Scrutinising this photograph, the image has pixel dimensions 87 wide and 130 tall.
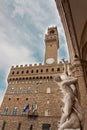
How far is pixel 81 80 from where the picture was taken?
5625 millimetres

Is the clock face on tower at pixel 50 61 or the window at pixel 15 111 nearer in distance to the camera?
the window at pixel 15 111

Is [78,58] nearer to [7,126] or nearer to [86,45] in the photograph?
[86,45]

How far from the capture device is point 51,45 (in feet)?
104

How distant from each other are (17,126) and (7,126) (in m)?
1.30

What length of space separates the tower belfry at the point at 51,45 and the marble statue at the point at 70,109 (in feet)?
84.0

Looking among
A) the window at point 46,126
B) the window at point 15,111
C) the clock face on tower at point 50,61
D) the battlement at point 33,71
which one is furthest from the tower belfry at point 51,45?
the window at point 46,126

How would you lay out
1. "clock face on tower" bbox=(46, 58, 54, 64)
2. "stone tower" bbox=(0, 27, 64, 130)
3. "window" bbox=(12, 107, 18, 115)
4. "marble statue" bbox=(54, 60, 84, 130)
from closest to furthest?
1. "marble statue" bbox=(54, 60, 84, 130)
2. "stone tower" bbox=(0, 27, 64, 130)
3. "window" bbox=(12, 107, 18, 115)
4. "clock face on tower" bbox=(46, 58, 54, 64)

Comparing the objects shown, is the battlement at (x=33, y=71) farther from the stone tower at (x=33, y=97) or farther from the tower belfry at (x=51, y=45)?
the tower belfry at (x=51, y=45)

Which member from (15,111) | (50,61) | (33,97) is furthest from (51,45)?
(15,111)

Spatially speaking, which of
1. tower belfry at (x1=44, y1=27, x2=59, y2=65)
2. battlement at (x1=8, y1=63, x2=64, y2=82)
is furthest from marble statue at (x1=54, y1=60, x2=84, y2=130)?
tower belfry at (x1=44, y1=27, x2=59, y2=65)

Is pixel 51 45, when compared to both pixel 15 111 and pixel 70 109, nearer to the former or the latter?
pixel 15 111

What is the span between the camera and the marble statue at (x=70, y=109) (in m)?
3.02

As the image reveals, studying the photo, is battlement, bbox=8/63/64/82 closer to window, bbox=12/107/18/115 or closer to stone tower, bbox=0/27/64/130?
stone tower, bbox=0/27/64/130

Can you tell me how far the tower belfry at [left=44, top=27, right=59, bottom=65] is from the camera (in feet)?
97.2
